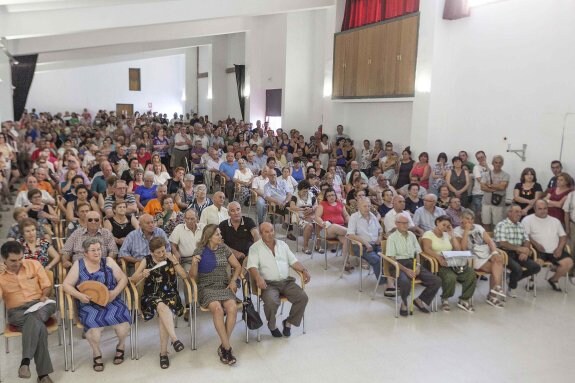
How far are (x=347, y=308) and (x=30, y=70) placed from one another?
13.6 metres

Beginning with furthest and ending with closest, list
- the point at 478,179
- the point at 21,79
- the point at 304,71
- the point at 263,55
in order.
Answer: the point at 263,55, the point at 21,79, the point at 304,71, the point at 478,179

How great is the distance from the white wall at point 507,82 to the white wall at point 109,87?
1758 centimetres

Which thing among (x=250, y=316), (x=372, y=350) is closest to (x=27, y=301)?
(x=250, y=316)

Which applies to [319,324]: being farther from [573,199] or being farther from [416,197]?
[573,199]

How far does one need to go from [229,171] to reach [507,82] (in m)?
4.88

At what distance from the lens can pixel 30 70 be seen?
47.3 ft

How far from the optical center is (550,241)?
18.4 ft

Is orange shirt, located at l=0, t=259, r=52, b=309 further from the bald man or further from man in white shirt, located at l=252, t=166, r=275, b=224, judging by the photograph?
man in white shirt, located at l=252, t=166, r=275, b=224

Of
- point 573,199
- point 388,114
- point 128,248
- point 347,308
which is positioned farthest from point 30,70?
point 573,199

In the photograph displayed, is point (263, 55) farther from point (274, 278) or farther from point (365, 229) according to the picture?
point (274, 278)

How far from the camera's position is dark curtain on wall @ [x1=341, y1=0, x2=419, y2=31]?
916cm

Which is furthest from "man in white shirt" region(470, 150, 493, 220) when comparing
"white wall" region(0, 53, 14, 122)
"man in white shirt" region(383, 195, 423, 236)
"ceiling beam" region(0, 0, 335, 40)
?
"white wall" region(0, 53, 14, 122)

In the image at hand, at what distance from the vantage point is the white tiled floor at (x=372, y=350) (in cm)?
363

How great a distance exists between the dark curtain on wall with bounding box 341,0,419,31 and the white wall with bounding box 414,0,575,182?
1093mm
